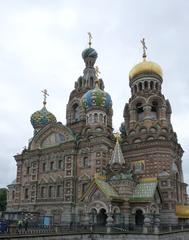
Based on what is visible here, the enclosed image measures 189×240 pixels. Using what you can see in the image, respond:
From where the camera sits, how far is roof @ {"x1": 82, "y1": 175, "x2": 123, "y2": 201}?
26.1 meters

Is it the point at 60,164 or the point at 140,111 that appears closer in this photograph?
the point at 60,164

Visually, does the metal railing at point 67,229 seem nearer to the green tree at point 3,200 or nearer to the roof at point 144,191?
the roof at point 144,191

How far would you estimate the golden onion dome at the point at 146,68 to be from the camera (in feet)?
117

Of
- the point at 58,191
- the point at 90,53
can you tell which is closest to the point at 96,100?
the point at 90,53

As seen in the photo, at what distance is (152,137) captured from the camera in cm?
3216

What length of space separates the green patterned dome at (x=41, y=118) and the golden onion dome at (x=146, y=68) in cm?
1195

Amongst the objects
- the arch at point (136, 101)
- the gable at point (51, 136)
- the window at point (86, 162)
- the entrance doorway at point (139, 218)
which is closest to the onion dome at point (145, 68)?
the arch at point (136, 101)

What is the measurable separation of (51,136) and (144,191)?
13.3 m

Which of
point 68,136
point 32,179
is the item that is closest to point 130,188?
point 68,136

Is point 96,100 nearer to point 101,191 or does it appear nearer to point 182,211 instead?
point 101,191

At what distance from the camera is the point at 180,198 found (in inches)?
1265

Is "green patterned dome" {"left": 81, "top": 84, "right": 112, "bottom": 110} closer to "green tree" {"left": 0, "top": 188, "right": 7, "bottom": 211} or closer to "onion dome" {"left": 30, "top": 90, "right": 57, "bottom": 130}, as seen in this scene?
"onion dome" {"left": 30, "top": 90, "right": 57, "bottom": 130}

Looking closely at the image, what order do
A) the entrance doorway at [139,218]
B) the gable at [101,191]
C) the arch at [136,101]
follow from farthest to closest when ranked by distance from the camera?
the arch at [136,101] → the entrance doorway at [139,218] → the gable at [101,191]

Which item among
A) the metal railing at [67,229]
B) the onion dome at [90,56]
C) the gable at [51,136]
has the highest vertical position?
the onion dome at [90,56]
